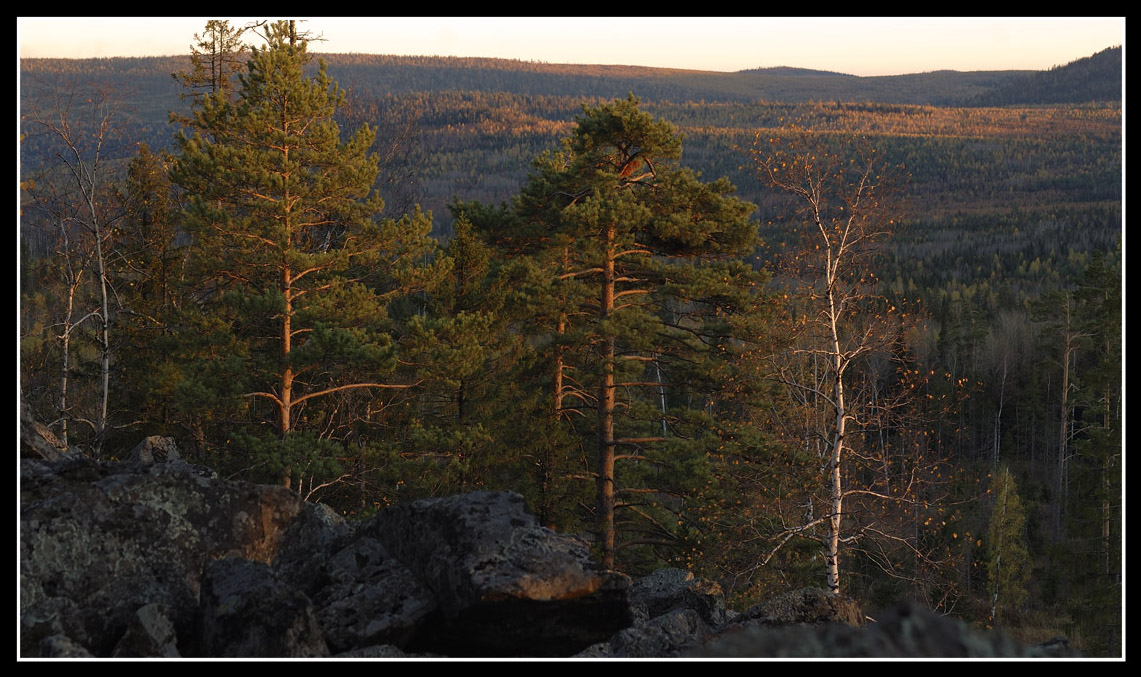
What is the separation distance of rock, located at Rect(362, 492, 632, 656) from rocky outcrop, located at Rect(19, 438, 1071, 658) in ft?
0.05

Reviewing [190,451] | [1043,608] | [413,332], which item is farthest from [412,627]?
[1043,608]

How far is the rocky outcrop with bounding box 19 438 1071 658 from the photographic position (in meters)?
8.02

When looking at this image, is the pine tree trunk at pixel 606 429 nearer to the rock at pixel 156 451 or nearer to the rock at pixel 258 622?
the rock at pixel 156 451

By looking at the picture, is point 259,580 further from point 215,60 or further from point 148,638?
point 215,60

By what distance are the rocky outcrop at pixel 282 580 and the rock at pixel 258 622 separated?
0.04 ft

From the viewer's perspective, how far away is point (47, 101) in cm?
1877

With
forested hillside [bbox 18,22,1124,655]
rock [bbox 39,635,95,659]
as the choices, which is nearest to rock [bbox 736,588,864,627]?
forested hillside [bbox 18,22,1124,655]

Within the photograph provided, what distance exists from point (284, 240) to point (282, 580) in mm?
9014

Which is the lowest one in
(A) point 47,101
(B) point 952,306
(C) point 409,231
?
(B) point 952,306

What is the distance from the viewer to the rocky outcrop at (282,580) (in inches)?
316

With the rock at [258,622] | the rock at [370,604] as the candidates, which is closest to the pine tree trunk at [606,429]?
the rock at [370,604]

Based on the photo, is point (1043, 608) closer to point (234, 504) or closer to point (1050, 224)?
point (234, 504)

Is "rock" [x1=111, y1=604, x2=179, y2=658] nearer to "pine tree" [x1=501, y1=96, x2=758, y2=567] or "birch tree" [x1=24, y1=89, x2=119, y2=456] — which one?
"pine tree" [x1=501, y1=96, x2=758, y2=567]

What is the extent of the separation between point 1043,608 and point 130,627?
144 ft
